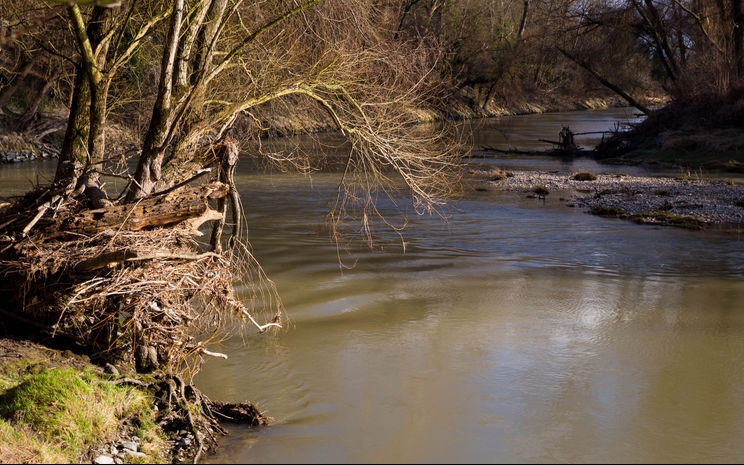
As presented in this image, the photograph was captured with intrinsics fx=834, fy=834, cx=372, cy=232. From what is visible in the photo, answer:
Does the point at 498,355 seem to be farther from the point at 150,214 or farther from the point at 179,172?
the point at 150,214

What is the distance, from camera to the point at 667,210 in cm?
1922

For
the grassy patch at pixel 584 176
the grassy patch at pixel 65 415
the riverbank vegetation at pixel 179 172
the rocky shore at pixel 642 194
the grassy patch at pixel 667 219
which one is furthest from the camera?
the grassy patch at pixel 584 176

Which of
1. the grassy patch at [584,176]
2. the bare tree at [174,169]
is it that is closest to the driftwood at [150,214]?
the bare tree at [174,169]

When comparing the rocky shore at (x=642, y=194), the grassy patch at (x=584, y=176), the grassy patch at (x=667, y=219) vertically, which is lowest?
the grassy patch at (x=667, y=219)

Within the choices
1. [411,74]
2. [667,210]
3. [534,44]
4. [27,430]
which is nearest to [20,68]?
[411,74]

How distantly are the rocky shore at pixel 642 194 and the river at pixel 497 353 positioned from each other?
1536mm

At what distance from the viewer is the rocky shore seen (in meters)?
18.4

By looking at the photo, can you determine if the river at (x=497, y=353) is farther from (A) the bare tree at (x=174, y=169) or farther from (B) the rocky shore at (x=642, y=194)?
(B) the rocky shore at (x=642, y=194)

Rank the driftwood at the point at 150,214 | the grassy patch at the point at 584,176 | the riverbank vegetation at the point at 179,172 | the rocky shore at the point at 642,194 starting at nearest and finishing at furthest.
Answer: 1. the riverbank vegetation at the point at 179,172
2. the driftwood at the point at 150,214
3. the rocky shore at the point at 642,194
4. the grassy patch at the point at 584,176

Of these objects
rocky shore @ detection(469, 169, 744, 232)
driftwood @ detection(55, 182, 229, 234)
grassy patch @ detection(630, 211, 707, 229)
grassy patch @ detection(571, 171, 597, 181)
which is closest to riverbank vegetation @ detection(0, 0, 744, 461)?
driftwood @ detection(55, 182, 229, 234)

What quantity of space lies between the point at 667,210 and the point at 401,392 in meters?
12.9

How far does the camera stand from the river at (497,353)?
7.22 meters

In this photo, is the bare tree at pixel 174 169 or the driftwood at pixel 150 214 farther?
the driftwood at pixel 150 214

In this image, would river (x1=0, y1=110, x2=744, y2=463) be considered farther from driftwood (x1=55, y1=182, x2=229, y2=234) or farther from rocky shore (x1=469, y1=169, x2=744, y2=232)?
driftwood (x1=55, y1=182, x2=229, y2=234)
